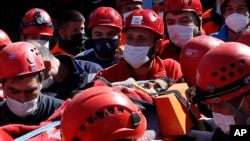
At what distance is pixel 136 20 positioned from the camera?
5301 mm

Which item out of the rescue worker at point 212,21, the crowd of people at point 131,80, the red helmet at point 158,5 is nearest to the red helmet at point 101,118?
the crowd of people at point 131,80

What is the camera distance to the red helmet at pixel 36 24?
23.7ft

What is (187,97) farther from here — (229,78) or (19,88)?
(19,88)

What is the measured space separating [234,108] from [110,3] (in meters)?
6.45

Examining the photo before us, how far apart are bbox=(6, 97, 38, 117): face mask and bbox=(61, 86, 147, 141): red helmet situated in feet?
4.23

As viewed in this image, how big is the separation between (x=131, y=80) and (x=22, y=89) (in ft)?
2.59

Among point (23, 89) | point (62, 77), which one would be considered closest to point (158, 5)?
point (62, 77)

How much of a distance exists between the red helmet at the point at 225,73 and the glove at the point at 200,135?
28cm

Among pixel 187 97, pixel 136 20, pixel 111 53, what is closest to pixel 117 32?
pixel 111 53

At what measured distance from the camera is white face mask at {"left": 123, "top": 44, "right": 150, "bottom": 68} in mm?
5246

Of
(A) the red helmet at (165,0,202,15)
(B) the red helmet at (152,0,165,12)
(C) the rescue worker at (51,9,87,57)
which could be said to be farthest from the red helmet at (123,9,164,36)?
(B) the red helmet at (152,0,165,12)

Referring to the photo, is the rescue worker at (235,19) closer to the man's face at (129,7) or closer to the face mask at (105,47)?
the face mask at (105,47)

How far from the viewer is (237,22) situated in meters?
5.92

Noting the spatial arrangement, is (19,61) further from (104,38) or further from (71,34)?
(71,34)
